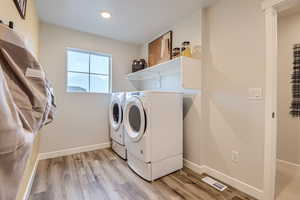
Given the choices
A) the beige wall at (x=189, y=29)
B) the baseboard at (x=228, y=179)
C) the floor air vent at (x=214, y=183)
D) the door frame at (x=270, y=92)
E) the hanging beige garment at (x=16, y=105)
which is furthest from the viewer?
the beige wall at (x=189, y=29)

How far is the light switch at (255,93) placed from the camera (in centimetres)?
154

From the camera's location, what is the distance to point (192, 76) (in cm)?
199

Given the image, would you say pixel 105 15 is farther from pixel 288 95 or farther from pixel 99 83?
pixel 288 95

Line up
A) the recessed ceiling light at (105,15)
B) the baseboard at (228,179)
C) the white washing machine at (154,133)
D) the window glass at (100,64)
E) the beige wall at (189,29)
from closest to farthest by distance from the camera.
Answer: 1. the baseboard at (228,179)
2. the white washing machine at (154,133)
3. the beige wall at (189,29)
4. the recessed ceiling light at (105,15)
5. the window glass at (100,64)

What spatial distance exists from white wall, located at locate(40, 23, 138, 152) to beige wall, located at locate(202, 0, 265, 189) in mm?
1991

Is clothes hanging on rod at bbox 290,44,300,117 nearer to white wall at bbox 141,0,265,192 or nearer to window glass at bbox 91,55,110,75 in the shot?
white wall at bbox 141,0,265,192

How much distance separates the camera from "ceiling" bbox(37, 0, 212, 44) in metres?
1.98

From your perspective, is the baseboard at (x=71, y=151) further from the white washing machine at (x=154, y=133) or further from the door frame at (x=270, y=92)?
the door frame at (x=270, y=92)

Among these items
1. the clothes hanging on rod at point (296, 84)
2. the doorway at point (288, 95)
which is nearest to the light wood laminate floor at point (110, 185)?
the doorway at point (288, 95)

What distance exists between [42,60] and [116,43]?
144 cm

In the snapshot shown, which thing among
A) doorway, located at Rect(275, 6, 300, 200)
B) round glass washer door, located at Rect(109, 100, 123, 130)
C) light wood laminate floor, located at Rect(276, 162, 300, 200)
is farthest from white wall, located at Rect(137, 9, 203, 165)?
doorway, located at Rect(275, 6, 300, 200)

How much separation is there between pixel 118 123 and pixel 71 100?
101 centimetres

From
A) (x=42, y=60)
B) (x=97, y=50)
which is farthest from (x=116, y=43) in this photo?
(x=42, y=60)

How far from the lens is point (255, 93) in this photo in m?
1.58
